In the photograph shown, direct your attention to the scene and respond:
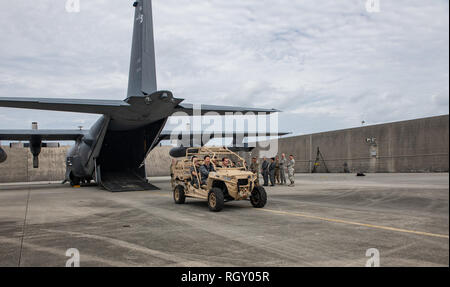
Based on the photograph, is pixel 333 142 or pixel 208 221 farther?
pixel 333 142

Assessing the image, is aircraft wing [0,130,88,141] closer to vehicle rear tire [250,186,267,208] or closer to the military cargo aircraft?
the military cargo aircraft

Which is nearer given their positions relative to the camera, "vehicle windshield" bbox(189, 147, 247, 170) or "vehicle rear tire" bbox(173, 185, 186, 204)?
"vehicle windshield" bbox(189, 147, 247, 170)

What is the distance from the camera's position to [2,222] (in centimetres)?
886

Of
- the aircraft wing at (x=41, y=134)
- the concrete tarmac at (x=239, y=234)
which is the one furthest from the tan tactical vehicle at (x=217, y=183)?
the aircraft wing at (x=41, y=134)

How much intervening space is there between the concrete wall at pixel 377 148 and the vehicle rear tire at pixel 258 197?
11.1m

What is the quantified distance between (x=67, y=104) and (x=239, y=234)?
11.6 m

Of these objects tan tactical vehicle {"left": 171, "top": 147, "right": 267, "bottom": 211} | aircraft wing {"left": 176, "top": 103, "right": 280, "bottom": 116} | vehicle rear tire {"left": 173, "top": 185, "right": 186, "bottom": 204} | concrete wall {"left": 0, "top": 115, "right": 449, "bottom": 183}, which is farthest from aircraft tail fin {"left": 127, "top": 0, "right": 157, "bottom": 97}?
concrete wall {"left": 0, "top": 115, "right": 449, "bottom": 183}

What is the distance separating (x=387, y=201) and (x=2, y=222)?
1083cm

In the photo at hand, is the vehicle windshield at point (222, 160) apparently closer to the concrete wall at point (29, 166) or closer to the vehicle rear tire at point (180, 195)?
the vehicle rear tire at point (180, 195)

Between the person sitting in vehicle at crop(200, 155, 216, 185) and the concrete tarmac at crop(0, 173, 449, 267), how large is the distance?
0.98 metres

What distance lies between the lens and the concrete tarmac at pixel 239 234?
4.85 meters

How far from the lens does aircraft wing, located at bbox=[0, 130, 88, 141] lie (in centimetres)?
2394
